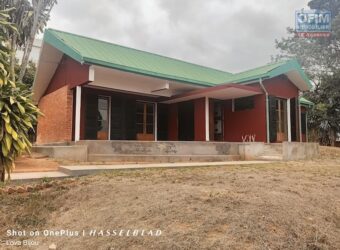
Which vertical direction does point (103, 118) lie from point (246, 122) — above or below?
above

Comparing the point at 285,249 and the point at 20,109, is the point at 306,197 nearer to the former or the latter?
the point at 285,249

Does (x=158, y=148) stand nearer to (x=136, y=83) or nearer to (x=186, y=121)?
(x=136, y=83)

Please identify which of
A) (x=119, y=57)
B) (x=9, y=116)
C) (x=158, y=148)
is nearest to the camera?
(x=9, y=116)

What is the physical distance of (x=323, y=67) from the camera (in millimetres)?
24094

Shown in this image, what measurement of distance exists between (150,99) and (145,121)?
3.53ft

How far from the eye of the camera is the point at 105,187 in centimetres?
505

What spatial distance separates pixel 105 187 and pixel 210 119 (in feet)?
29.9

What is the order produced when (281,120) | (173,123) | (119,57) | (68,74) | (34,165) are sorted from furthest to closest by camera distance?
(173,123)
(281,120)
(119,57)
(68,74)
(34,165)

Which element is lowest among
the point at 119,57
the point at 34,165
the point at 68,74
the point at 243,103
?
the point at 34,165

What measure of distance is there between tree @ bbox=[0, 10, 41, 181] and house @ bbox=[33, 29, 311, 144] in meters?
4.47

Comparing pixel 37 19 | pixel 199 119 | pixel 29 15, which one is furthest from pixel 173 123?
pixel 29 15

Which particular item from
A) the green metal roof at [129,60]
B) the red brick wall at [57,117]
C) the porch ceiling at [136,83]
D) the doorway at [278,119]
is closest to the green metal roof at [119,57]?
the green metal roof at [129,60]

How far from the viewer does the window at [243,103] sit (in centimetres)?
1345

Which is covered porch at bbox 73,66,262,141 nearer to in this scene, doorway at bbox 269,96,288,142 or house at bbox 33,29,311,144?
house at bbox 33,29,311,144
